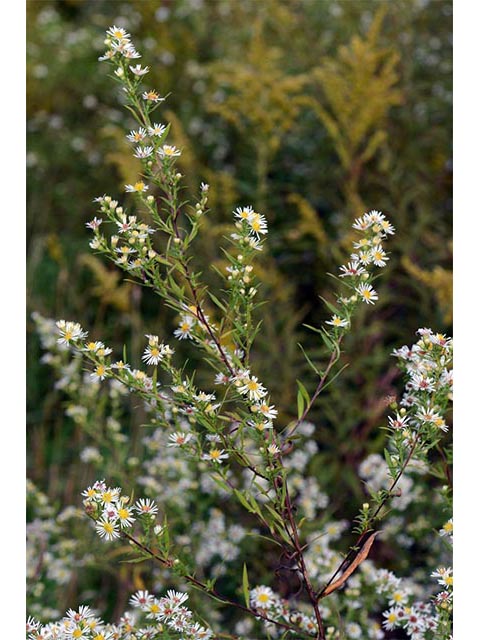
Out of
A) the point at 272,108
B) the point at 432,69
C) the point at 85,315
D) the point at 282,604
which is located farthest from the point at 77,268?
the point at 282,604

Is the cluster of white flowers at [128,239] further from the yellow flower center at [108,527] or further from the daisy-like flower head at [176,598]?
the daisy-like flower head at [176,598]

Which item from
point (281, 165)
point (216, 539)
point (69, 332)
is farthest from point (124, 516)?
point (281, 165)

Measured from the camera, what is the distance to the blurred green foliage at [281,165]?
2.29m

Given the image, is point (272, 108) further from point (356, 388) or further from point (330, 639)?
point (330, 639)

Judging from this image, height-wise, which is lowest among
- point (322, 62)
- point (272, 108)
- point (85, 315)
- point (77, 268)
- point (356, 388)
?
point (356, 388)

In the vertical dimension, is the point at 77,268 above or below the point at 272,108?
below

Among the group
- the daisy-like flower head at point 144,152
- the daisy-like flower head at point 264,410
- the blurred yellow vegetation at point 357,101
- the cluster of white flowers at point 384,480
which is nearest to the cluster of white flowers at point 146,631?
the daisy-like flower head at point 264,410

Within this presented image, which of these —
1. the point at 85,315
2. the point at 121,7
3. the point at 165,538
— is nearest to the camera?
the point at 165,538

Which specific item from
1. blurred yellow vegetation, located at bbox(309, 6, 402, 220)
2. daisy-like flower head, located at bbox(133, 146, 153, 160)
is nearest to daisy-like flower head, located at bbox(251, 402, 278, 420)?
daisy-like flower head, located at bbox(133, 146, 153, 160)

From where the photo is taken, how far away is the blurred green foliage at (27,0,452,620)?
2.29 m

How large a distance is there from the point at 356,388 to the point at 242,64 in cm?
160

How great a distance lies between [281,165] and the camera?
2.87m

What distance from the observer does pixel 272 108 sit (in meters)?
2.65

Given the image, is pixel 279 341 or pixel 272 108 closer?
pixel 279 341
